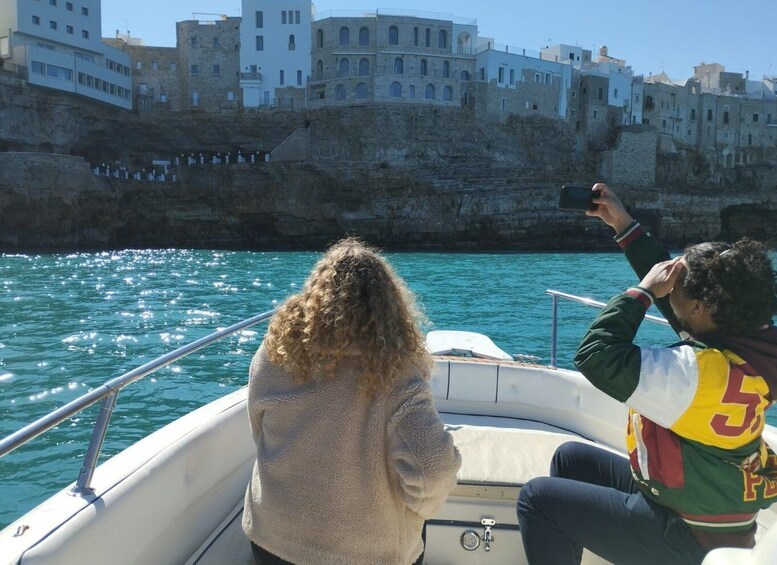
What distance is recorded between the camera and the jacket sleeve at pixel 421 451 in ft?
4.75

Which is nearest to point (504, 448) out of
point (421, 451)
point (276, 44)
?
point (421, 451)

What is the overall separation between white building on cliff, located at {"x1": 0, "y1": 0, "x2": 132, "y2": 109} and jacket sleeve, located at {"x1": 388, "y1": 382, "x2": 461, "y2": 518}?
40.7 metres

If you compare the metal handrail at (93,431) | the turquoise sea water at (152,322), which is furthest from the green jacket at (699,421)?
the turquoise sea water at (152,322)

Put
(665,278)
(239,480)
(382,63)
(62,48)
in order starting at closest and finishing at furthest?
(665,278) → (239,480) → (62,48) → (382,63)

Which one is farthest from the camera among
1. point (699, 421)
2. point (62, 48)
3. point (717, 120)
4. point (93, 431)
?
point (717, 120)

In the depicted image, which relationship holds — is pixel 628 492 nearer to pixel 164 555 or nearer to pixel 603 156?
pixel 164 555

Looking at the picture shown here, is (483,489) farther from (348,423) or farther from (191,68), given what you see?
(191,68)

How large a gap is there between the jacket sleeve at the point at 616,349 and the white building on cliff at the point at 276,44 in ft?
149

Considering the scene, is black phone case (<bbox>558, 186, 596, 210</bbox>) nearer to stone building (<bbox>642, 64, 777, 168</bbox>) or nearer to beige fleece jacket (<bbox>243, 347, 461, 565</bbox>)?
beige fleece jacket (<bbox>243, 347, 461, 565</bbox>)

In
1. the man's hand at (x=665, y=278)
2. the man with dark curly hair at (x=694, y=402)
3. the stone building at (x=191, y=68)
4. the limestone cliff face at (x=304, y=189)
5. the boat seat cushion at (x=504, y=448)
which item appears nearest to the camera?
the man with dark curly hair at (x=694, y=402)

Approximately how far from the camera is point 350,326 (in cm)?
146

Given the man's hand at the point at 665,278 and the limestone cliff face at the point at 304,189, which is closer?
the man's hand at the point at 665,278

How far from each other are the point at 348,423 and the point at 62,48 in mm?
44339

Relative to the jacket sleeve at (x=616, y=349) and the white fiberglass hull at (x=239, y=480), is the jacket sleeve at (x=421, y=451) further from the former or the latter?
the white fiberglass hull at (x=239, y=480)
